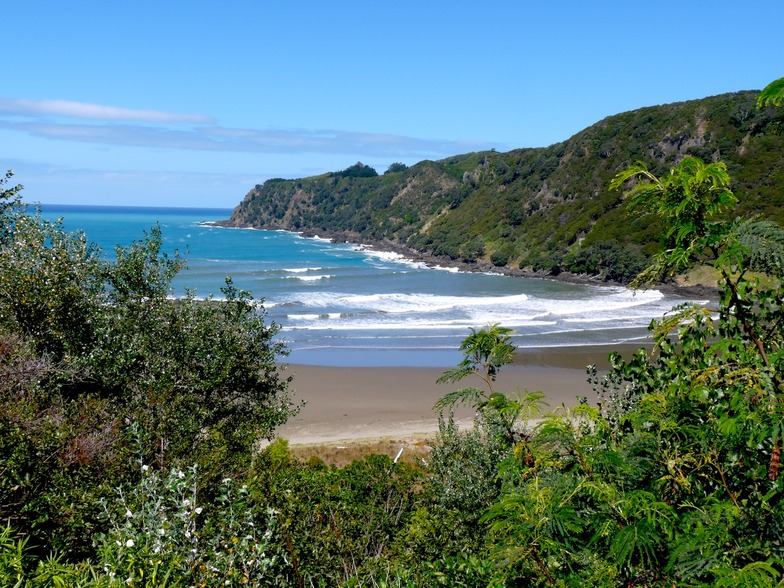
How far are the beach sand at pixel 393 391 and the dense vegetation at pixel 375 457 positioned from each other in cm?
1340

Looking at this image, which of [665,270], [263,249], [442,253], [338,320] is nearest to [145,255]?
[665,270]

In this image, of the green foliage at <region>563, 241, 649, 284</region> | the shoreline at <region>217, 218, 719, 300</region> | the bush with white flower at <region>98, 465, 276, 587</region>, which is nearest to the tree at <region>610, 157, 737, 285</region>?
the bush with white flower at <region>98, 465, 276, 587</region>

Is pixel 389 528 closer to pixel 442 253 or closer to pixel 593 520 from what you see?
pixel 593 520

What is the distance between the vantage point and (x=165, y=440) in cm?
1226

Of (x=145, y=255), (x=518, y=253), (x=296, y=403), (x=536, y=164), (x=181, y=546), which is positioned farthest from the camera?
(x=536, y=164)

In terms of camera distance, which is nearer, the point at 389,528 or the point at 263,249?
the point at 389,528

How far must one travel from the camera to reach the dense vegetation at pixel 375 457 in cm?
440

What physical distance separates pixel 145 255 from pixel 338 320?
138 feet

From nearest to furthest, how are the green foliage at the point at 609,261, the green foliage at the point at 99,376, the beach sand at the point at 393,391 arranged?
the green foliage at the point at 99,376 → the beach sand at the point at 393,391 → the green foliage at the point at 609,261

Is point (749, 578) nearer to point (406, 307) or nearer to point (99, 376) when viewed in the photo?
point (99, 376)

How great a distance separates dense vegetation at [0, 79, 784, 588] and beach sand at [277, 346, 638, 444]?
13402 mm

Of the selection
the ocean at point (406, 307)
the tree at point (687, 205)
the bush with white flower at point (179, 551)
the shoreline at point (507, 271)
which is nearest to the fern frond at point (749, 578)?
the tree at point (687, 205)

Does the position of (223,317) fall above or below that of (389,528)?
above

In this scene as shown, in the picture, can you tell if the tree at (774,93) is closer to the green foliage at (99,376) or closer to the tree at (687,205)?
the tree at (687,205)
